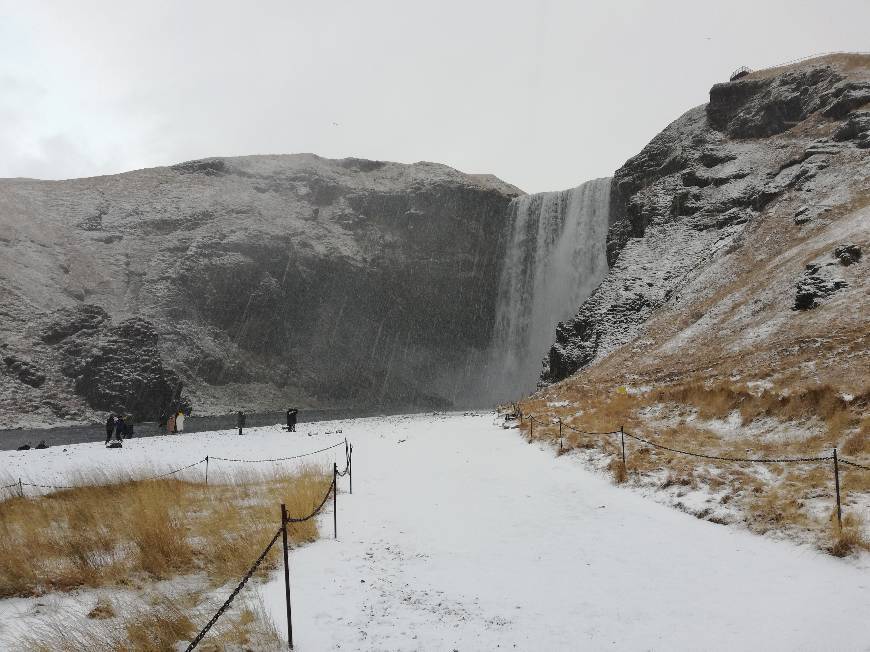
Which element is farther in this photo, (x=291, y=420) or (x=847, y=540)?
(x=291, y=420)

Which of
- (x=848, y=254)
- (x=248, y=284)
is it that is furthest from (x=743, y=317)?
(x=248, y=284)

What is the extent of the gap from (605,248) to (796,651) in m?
53.8

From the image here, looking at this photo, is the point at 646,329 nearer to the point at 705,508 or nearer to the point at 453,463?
the point at 453,463

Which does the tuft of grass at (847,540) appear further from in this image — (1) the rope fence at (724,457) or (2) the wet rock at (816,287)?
(2) the wet rock at (816,287)

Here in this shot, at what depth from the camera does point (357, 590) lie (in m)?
6.26

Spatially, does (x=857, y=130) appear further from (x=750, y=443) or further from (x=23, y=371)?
(x=23, y=371)

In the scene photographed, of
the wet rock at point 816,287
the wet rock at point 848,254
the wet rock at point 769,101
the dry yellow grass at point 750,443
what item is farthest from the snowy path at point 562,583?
the wet rock at point 769,101

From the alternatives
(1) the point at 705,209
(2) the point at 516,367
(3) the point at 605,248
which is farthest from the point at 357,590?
(2) the point at 516,367

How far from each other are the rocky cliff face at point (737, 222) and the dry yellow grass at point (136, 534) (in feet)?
66.5

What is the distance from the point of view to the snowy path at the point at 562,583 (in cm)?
492

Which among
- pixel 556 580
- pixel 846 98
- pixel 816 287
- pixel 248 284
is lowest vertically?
pixel 556 580

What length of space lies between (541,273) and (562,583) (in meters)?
57.7

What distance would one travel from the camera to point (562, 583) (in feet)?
20.6

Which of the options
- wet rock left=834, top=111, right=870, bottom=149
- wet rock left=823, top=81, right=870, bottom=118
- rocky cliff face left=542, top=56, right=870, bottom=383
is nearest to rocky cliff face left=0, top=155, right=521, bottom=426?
rocky cliff face left=542, top=56, right=870, bottom=383
